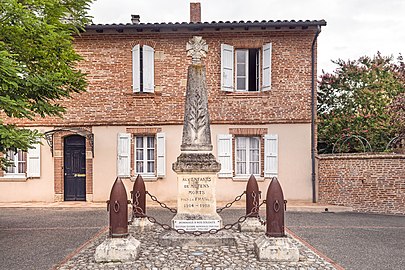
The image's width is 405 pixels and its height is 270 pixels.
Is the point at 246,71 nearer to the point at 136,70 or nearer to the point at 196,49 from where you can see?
the point at 136,70

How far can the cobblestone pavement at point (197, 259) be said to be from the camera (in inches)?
221

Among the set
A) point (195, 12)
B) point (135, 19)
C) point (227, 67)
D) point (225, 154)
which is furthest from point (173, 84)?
point (195, 12)

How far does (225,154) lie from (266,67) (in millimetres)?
3300

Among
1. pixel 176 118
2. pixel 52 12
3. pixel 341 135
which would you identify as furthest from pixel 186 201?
pixel 341 135

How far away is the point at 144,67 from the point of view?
13.0m

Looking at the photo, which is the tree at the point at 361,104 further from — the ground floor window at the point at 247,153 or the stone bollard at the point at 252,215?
the stone bollard at the point at 252,215

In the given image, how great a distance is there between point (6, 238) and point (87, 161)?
534 cm

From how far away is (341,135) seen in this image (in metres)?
14.8

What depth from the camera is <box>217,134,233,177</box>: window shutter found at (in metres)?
12.9

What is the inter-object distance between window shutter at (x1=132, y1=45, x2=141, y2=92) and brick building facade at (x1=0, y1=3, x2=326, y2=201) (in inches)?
1.4

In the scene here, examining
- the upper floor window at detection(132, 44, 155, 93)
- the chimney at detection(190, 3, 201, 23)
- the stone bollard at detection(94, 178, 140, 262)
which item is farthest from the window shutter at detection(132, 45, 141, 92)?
the stone bollard at detection(94, 178, 140, 262)

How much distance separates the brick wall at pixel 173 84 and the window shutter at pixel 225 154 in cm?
63

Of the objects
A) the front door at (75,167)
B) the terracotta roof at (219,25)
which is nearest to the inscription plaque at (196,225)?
the front door at (75,167)

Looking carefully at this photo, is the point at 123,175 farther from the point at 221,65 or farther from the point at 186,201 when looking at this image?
the point at 186,201
